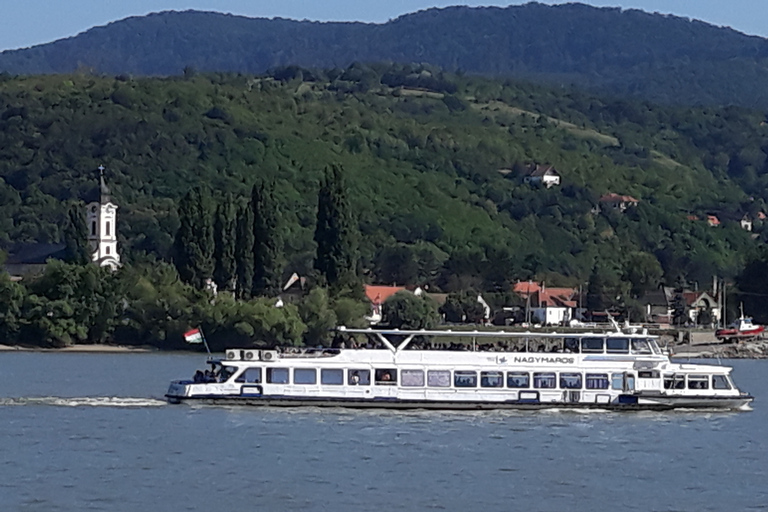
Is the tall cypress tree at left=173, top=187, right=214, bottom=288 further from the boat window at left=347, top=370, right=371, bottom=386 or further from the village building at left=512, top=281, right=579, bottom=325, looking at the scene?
the boat window at left=347, top=370, right=371, bottom=386

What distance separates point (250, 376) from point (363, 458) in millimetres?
9965

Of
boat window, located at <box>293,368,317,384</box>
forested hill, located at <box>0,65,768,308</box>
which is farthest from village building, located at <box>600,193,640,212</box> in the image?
boat window, located at <box>293,368,317,384</box>

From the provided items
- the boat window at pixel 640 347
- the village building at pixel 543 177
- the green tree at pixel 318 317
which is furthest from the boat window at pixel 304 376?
the village building at pixel 543 177

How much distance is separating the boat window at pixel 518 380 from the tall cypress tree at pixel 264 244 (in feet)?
148

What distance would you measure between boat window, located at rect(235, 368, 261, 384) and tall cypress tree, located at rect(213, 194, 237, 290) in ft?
145

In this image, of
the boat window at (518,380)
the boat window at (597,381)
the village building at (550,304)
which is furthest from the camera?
the village building at (550,304)

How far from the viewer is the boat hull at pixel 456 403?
1929 inches

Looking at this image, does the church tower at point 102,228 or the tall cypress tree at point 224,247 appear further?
the church tower at point 102,228

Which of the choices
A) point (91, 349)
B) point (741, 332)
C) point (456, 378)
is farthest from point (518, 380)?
point (741, 332)

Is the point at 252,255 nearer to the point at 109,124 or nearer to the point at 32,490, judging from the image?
the point at 32,490

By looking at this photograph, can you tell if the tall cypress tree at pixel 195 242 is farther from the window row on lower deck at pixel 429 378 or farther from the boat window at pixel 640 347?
the boat window at pixel 640 347

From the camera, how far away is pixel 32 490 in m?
34.7

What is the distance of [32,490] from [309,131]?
490ft

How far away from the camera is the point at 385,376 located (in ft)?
162
